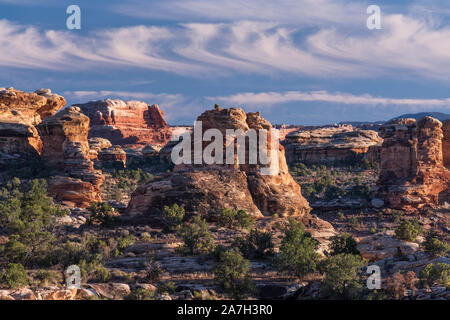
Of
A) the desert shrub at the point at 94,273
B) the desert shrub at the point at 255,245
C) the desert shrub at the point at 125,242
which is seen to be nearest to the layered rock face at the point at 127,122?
the desert shrub at the point at 125,242

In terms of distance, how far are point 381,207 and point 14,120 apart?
144 ft

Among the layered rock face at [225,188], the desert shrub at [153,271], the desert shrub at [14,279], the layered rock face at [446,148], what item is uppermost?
the layered rock face at [446,148]

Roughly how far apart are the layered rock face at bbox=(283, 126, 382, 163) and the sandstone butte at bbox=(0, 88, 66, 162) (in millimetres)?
40860

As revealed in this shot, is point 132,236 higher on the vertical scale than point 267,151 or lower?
lower

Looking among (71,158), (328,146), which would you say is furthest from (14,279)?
(328,146)

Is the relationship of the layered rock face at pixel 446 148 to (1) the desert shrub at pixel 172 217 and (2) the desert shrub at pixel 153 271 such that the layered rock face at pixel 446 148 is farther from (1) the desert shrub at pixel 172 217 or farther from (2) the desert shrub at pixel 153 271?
(2) the desert shrub at pixel 153 271

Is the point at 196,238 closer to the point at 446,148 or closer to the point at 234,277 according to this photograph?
the point at 234,277

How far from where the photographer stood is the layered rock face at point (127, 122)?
126m

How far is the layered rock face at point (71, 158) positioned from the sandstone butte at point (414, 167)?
2942cm

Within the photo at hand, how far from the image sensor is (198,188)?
1289 inches

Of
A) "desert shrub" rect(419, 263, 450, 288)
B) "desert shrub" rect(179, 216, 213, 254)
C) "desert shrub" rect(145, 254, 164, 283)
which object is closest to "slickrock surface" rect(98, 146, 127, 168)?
"desert shrub" rect(179, 216, 213, 254)

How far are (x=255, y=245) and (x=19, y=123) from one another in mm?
43614
